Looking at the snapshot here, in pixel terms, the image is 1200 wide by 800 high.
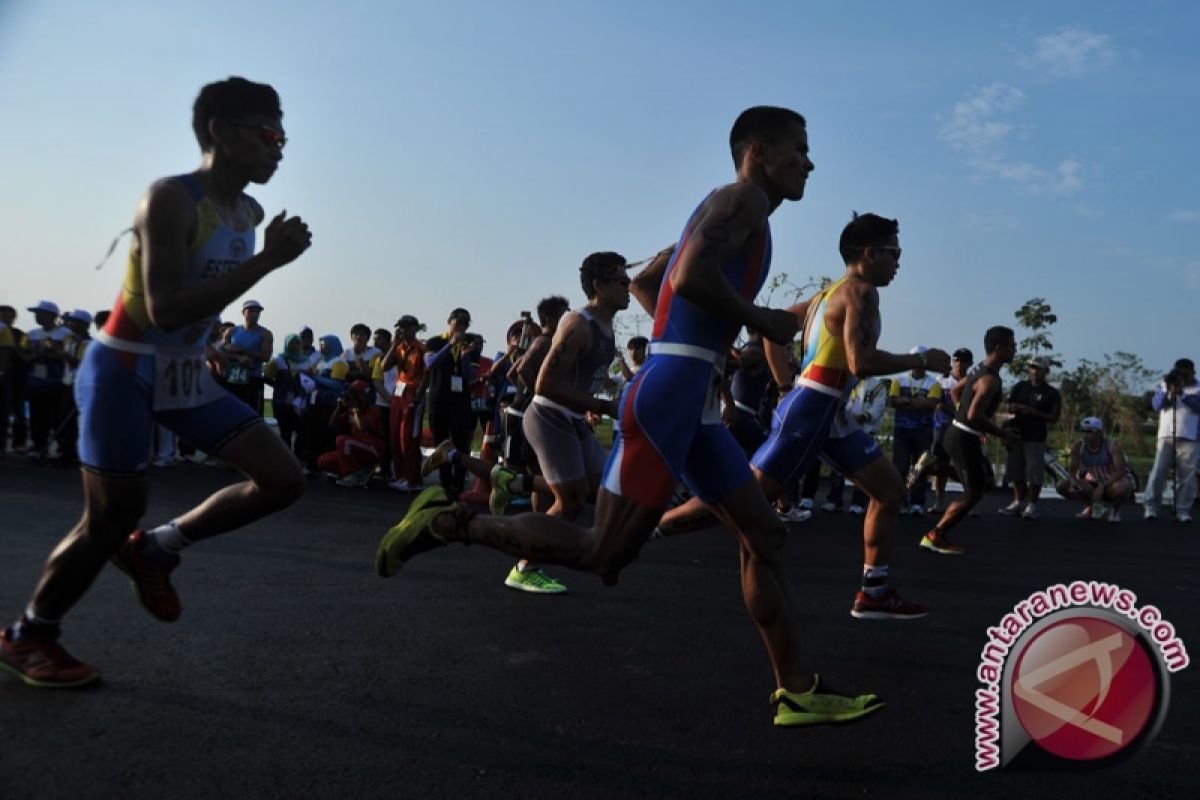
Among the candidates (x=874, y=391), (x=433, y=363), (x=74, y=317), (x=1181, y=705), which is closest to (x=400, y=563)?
(x=1181, y=705)

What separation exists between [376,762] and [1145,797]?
2.38 m

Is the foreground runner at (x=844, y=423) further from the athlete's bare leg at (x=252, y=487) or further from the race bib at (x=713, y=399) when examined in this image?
the athlete's bare leg at (x=252, y=487)

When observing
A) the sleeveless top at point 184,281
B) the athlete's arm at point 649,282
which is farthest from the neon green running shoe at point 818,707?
the sleeveless top at point 184,281

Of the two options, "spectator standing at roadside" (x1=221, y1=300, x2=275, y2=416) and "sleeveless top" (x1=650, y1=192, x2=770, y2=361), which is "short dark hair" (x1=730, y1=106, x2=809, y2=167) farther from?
"spectator standing at roadside" (x1=221, y1=300, x2=275, y2=416)

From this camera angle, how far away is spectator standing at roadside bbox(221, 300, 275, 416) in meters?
12.2

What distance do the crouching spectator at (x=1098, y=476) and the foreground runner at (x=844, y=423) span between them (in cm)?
802

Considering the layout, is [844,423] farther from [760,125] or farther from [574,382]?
[760,125]

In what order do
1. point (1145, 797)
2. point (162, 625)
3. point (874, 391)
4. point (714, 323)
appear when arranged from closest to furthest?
point (1145, 797) → point (714, 323) → point (162, 625) → point (874, 391)

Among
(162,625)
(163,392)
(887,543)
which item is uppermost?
(163,392)

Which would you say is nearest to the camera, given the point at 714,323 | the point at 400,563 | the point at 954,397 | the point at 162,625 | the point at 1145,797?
the point at 1145,797

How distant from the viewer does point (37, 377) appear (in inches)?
496

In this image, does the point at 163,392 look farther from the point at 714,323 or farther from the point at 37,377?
the point at 37,377

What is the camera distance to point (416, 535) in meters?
3.60

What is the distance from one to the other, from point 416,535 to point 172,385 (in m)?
1.07
